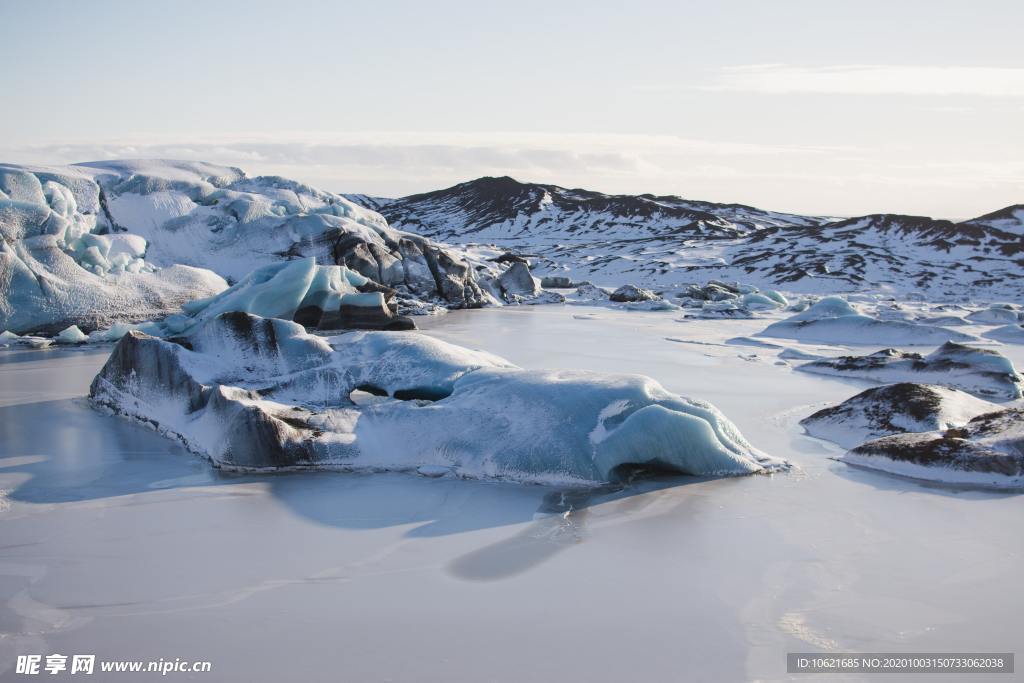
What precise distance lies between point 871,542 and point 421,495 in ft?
8.78

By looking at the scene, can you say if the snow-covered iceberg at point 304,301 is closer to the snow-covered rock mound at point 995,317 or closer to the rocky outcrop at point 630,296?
the rocky outcrop at point 630,296

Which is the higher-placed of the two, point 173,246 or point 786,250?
point 786,250

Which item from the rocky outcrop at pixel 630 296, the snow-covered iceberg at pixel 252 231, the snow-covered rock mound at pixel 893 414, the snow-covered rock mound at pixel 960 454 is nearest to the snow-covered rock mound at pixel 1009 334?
the snow-covered rock mound at pixel 893 414

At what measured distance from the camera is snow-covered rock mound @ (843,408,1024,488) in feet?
17.9

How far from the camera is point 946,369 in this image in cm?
966

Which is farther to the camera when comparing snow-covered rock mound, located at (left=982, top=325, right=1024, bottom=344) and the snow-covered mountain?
the snow-covered mountain

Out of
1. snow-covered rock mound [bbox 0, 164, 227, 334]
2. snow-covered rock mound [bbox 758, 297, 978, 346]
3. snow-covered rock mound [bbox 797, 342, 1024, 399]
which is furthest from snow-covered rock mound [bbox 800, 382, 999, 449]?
snow-covered rock mound [bbox 0, 164, 227, 334]

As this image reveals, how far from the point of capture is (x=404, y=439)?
233 inches

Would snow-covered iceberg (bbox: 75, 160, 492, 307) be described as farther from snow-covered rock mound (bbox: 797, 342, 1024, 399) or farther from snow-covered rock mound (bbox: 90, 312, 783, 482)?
snow-covered rock mound (bbox: 797, 342, 1024, 399)

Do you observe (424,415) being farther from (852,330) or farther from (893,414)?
(852,330)

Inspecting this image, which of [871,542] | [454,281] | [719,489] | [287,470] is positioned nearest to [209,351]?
[287,470]

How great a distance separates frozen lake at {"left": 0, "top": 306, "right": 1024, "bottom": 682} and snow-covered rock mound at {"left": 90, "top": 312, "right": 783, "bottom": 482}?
22 centimetres

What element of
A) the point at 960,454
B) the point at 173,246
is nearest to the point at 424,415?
the point at 960,454

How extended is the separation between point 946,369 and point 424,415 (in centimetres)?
694
